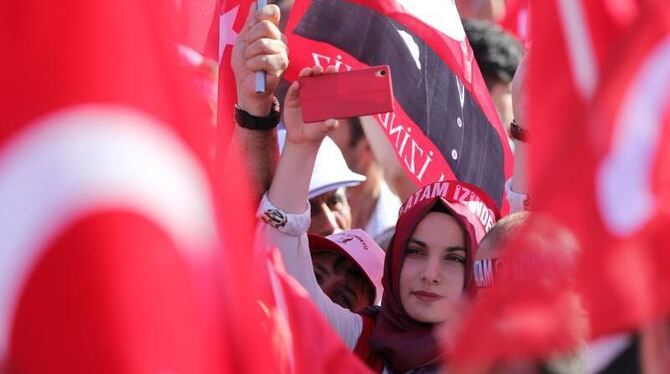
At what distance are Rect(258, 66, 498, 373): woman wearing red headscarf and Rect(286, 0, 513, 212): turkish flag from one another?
0.62 m

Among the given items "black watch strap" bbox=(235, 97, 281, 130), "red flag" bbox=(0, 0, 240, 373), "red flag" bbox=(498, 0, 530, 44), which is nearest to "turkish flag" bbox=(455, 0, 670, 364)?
"red flag" bbox=(0, 0, 240, 373)

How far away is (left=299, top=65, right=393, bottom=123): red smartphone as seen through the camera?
3789mm

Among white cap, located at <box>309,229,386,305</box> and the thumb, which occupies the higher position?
the thumb

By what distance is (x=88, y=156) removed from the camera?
2.55 m

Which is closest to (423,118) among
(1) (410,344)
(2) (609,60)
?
(1) (410,344)

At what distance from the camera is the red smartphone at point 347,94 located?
3.79 m

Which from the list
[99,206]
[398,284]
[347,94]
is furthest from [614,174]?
[398,284]

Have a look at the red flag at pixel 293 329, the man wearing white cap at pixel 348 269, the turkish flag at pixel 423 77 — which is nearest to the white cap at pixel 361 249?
the man wearing white cap at pixel 348 269

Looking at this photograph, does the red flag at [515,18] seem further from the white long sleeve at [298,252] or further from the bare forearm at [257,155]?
the white long sleeve at [298,252]

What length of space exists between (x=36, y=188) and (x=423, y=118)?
2514 mm

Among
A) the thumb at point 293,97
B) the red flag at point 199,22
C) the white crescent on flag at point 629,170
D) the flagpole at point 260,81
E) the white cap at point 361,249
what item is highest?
the red flag at point 199,22

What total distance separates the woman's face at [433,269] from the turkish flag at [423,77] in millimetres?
678

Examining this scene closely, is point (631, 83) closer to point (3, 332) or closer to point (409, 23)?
point (3, 332)

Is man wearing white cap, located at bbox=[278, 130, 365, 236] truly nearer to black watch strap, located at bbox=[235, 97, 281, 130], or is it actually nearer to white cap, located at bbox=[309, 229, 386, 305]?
white cap, located at bbox=[309, 229, 386, 305]
